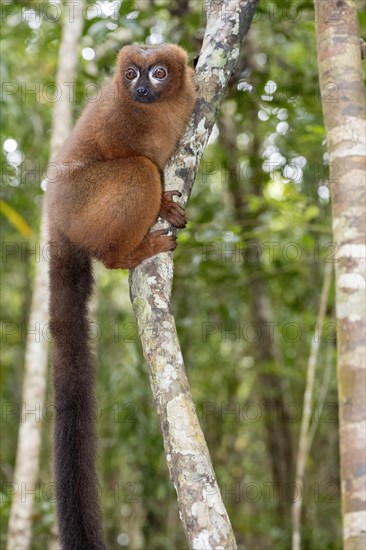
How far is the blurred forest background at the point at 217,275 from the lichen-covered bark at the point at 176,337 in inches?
53.2

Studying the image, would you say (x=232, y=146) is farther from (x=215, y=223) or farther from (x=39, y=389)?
(x=39, y=389)

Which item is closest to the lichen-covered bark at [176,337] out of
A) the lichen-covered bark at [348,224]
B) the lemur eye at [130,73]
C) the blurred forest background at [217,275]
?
the lichen-covered bark at [348,224]

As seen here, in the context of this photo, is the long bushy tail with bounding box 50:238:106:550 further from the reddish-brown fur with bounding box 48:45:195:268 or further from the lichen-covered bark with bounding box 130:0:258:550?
the lichen-covered bark with bounding box 130:0:258:550

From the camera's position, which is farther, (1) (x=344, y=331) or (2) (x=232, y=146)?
(2) (x=232, y=146)

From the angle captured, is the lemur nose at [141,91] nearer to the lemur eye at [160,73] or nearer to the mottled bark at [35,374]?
the lemur eye at [160,73]

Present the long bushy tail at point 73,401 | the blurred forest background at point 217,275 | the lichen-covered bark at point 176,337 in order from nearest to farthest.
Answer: the lichen-covered bark at point 176,337 < the long bushy tail at point 73,401 < the blurred forest background at point 217,275

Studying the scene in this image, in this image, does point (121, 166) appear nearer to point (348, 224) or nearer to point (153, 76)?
point (153, 76)

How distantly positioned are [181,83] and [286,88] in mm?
2058

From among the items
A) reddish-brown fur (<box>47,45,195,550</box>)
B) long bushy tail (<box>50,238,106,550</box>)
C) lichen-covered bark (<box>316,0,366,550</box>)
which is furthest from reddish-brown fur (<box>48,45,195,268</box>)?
lichen-covered bark (<box>316,0,366,550</box>)

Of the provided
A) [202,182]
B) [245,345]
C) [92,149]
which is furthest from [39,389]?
[245,345]

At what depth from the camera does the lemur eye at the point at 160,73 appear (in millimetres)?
3886

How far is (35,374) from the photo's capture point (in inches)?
192

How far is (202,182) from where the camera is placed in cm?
803

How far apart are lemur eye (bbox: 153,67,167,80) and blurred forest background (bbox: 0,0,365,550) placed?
84 cm
